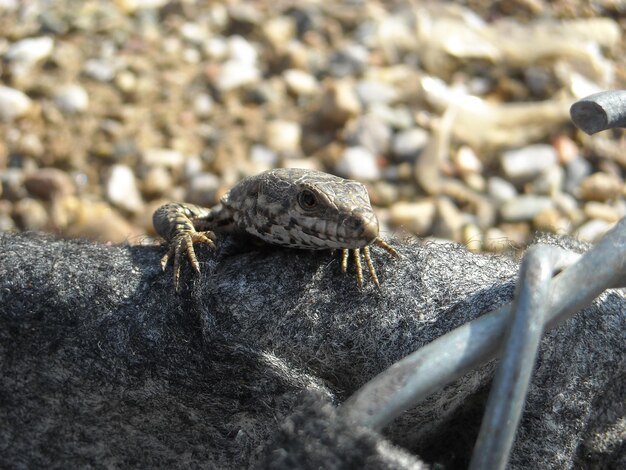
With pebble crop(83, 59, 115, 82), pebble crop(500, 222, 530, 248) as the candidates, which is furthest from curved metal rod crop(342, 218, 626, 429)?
pebble crop(83, 59, 115, 82)

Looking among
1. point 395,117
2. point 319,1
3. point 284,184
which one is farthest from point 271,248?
point 319,1

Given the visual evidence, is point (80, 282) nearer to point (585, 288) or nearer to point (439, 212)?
point (585, 288)

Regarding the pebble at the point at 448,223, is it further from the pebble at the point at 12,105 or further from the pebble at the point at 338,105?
the pebble at the point at 12,105

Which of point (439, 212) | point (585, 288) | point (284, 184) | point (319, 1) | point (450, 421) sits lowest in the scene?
point (439, 212)

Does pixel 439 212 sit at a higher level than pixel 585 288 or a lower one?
lower

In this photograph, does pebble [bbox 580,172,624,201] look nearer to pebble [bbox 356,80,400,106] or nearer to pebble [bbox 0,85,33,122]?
pebble [bbox 356,80,400,106]

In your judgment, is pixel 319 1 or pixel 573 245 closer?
pixel 573 245

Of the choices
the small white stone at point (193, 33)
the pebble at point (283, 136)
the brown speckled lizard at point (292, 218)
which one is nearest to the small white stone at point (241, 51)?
the small white stone at point (193, 33)
